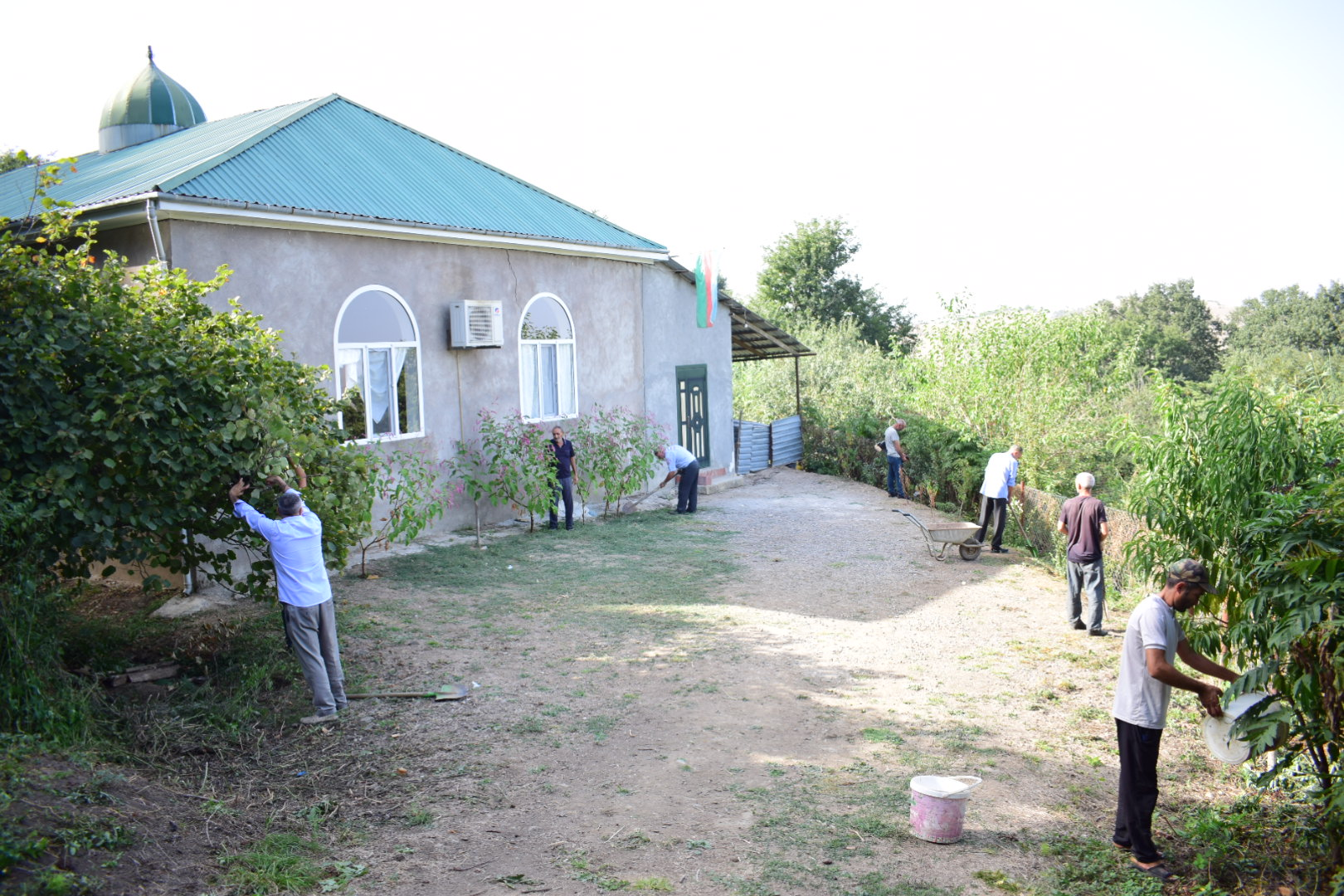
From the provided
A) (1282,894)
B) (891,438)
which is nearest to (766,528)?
(891,438)

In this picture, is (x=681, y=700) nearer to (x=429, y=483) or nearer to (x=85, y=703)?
(x=85, y=703)

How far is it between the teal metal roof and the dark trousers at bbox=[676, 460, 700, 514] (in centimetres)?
419

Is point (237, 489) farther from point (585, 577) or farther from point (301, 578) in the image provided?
point (585, 577)

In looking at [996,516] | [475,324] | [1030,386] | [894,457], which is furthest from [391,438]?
[1030,386]

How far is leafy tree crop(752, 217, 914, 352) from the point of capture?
47.9m

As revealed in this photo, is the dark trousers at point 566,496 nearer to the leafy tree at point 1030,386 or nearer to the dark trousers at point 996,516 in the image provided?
the dark trousers at point 996,516

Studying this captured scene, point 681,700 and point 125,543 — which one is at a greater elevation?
point 125,543

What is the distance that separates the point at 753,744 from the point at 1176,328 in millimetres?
56612

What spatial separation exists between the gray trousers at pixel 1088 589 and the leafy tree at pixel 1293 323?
46.4m

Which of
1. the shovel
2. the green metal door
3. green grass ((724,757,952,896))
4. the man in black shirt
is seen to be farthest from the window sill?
green grass ((724,757,952,896))

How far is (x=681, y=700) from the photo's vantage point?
25.7 ft

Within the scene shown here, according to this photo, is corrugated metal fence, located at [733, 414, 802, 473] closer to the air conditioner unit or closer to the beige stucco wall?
the beige stucco wall

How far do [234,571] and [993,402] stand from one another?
14881 millimetres

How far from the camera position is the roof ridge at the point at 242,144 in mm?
10633
